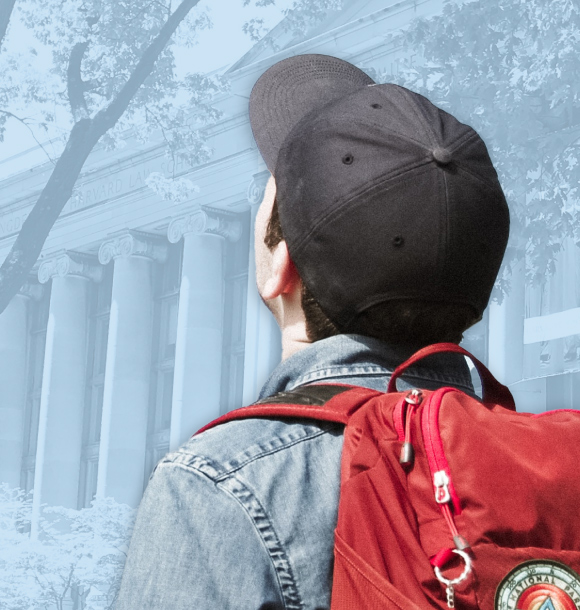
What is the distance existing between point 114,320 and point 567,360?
12747mm

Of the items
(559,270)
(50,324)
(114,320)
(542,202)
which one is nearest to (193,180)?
(114,320)

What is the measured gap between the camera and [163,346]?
26.8m

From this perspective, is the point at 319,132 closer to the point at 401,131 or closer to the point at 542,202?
the point at 401,131

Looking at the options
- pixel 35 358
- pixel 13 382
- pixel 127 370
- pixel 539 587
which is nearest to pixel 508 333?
pixel 127 370

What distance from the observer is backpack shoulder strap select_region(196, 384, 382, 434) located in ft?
4.82

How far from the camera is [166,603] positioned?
1328 mm

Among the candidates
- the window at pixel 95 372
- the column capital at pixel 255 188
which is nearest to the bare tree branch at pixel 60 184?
the column capital at pixel 255 188

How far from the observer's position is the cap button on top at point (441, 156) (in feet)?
5.41

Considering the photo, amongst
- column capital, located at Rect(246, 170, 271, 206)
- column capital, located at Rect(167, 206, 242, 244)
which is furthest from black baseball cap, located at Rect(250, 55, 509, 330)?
column capital, located at Rect(167, 206, 242, 244)

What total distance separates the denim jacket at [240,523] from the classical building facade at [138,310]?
18.2 metres

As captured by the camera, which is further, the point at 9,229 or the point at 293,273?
the point at 9,229

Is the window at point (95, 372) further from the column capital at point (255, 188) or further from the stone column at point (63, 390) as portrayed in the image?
the column capital at point (255, 188)

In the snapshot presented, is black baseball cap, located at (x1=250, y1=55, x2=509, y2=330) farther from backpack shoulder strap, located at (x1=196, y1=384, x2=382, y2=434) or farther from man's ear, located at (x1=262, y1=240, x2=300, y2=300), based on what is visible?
backpack shoulder strap, located at (x1=196, y1=384, x2=382, y2=434)

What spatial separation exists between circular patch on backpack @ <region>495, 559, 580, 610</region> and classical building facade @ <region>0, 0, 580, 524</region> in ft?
60.3
